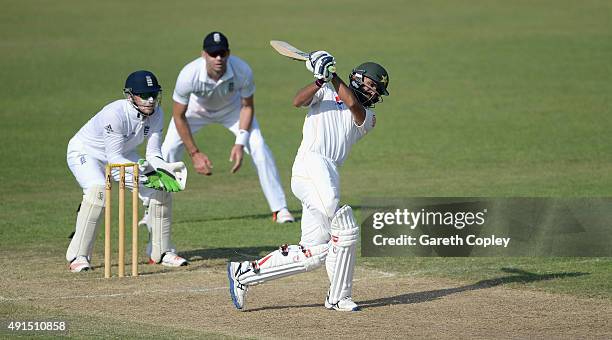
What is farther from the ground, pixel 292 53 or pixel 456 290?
pixel 292 53

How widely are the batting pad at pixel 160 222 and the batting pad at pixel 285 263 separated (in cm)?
206

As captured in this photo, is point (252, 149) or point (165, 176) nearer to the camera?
point (165, 176)

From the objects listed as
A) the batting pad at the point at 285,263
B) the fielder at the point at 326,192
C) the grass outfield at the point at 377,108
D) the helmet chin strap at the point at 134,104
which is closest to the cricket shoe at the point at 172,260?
the grass outfield at the point at 377,108

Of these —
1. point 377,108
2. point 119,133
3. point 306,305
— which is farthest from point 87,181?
point 377,108

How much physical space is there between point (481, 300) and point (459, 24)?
977 inches

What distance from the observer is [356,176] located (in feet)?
53.0

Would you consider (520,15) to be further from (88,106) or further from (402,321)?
(402,321)

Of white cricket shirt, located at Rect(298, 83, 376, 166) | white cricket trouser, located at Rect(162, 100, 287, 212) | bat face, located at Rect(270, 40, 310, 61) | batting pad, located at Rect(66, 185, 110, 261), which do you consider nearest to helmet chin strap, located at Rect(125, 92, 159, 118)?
batting pad, located at Rect(66, 185, 110, 261)

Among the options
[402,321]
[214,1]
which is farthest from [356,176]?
[214,1]

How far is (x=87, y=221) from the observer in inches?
416

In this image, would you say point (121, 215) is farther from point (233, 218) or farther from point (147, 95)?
point (233, 218)

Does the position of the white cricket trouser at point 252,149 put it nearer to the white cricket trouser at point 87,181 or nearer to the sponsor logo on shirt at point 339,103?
the white cricket trouser at point 87,181

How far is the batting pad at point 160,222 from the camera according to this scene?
427 inches

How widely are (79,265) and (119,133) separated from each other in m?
1.22
